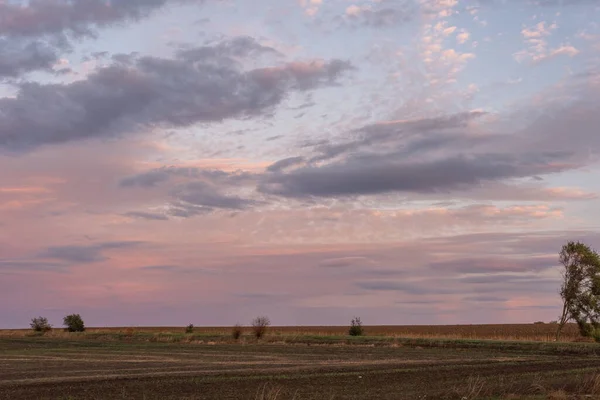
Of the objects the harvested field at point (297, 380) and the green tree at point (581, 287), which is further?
the green tree at point (581, 287)

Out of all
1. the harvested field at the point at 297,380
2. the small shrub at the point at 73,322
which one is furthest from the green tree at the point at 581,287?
the small shrub at the point at 73,322

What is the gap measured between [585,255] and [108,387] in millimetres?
57403

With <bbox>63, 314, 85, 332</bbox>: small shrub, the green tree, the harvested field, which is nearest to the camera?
the harvested field

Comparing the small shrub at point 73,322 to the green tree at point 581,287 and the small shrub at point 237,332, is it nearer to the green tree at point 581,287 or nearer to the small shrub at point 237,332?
the small shrub at point 237,332

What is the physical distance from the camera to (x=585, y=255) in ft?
243

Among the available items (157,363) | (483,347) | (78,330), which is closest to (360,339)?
(483,347)

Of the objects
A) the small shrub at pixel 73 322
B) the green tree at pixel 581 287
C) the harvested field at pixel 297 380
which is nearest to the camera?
the harvested field at pixel 297 380

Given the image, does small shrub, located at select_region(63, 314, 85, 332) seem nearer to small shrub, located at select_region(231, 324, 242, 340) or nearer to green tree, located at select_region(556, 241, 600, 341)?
small shrub, located at select_region(231, 324, 242, 340)

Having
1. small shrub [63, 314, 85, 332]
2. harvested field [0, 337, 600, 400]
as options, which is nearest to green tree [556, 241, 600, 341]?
harvested field [0, 337, 600, 400]

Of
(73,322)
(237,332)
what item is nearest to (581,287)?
(237,332)

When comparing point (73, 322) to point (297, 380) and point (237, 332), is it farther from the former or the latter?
point (297, 380)

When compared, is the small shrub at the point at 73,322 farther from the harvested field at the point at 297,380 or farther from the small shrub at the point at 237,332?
the harvested field at the point at 297,380

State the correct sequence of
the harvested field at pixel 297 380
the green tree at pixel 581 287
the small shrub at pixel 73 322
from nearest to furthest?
the harvested field at pixel 297 380, the green tree at pixel 581 287, the small shrub at pixel 73 322

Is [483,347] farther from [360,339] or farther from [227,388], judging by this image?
[227,388]
